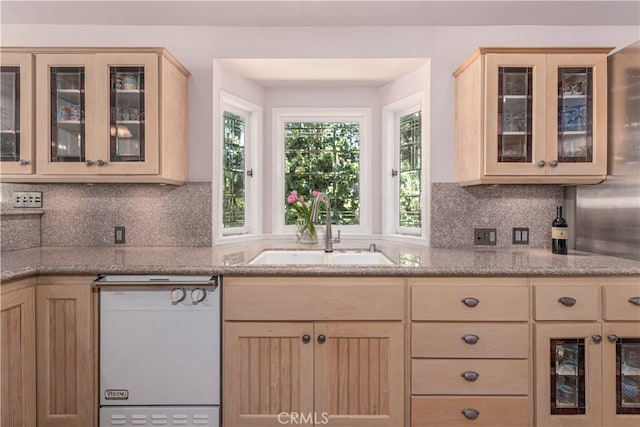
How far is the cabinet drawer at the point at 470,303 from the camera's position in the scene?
1.69m

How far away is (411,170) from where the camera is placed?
2.65 metres

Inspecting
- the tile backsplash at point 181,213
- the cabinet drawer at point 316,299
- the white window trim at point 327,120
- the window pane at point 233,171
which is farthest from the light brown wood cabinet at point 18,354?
the white window trim at point 327,120

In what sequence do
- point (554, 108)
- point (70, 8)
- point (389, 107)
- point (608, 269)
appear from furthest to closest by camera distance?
point (389, 107), point (70, 8), point (554, 108), point (608, 269)

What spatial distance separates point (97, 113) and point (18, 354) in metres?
1.21

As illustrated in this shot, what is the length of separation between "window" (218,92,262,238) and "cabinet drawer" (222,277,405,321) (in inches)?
33.8

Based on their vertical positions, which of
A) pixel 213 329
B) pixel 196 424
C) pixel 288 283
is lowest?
pixel 196 424

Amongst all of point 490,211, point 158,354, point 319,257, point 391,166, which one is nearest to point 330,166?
point 391,166

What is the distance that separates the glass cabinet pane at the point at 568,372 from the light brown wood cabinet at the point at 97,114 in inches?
85.0

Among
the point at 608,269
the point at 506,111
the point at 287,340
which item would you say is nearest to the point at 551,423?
the point at 608,269

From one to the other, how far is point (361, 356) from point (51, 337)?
1420mm

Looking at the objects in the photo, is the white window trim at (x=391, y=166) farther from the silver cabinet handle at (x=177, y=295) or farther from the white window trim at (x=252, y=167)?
the silver cabinet handle at (x=177, y=295)

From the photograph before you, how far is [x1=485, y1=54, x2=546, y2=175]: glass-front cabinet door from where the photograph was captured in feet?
6.48

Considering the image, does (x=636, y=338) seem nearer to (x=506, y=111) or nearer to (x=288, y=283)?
(x=506, y=111)

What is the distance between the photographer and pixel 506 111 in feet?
6.57
